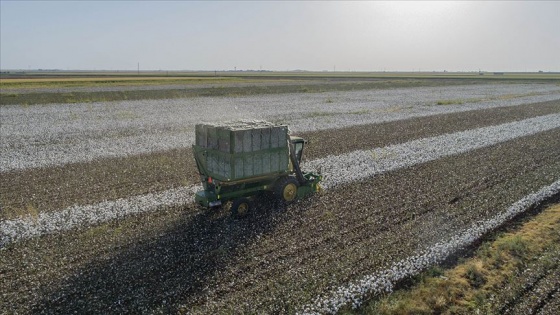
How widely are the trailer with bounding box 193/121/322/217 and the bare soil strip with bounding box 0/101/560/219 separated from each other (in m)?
3.73

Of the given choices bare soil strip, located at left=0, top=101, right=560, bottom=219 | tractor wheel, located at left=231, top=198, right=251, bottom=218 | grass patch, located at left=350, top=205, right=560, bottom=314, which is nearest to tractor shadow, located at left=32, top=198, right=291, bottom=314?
tractor wheel, located at left=231, top=198, right=251, bottom=218

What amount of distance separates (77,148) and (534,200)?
20734 mm

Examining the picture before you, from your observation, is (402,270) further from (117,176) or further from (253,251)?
(117,176)

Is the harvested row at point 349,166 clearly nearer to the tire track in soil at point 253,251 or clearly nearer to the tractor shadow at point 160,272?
the tire track in soil at point 253,251

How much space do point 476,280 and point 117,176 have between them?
13248 mm

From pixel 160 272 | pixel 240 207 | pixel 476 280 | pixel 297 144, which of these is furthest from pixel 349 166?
pixel 160 272

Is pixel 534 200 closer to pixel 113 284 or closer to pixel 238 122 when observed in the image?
pixel 238 122

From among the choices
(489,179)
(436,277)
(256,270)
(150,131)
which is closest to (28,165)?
(150,131)

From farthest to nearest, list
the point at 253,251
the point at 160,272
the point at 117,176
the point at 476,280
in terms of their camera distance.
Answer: the point at 117,176, the point at 253,251, the point at 160,272, the point at 476,280

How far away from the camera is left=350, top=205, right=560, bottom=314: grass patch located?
27.3ft

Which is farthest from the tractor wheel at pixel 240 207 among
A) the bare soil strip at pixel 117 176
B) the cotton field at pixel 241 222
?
the bare soil strip at pixel 117 176

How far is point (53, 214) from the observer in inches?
503

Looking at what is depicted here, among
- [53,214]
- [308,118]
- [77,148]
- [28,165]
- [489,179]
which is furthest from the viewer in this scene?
[308,118]

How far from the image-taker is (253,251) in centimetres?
1033
